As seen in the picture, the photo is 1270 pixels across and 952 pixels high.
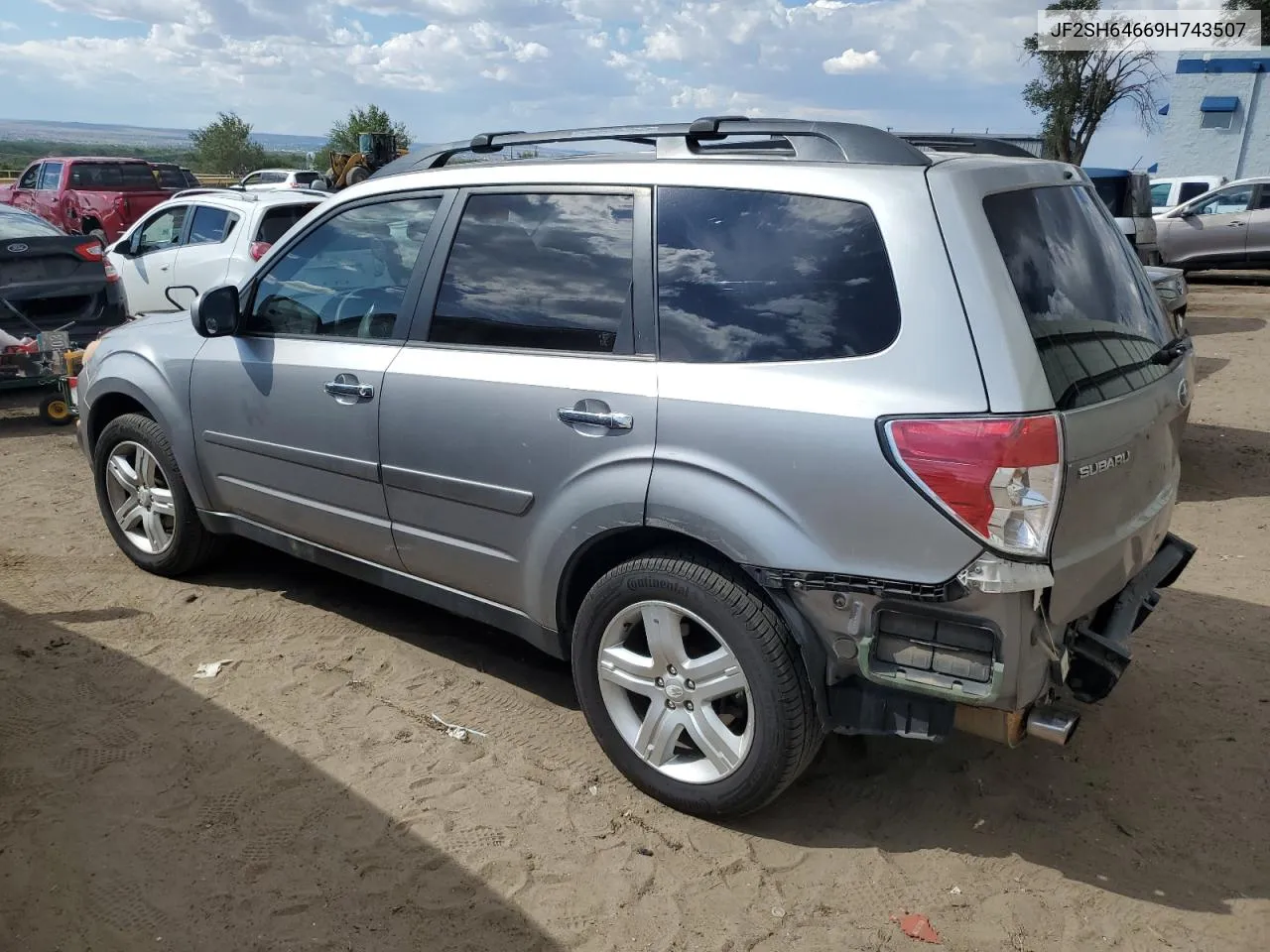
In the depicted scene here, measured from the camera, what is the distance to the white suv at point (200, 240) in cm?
997

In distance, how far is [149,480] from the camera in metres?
4.94

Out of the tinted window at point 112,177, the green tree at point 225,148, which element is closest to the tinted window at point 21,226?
the tinted window at point 112,177

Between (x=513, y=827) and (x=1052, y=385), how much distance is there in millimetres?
2000

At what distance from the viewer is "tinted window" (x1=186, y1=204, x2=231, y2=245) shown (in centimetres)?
1038

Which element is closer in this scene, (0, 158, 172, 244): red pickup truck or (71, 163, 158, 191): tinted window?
(0, 158, 172, 244): red pickup truck

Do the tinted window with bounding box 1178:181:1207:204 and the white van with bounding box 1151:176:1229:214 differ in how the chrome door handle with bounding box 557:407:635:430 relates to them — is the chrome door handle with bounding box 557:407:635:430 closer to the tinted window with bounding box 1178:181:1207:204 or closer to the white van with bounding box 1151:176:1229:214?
the white van with bounding box 1151:176:1229:214

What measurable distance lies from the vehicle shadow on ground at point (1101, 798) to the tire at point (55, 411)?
24.1 feet

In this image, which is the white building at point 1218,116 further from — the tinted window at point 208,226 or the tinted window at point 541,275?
the tinted window at point 541,275

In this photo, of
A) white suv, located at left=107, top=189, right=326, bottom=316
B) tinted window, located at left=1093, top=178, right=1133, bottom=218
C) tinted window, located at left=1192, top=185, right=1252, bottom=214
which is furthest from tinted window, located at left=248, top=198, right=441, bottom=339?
tinted window, located at left=1192, top=185, right=1252, bottom=214

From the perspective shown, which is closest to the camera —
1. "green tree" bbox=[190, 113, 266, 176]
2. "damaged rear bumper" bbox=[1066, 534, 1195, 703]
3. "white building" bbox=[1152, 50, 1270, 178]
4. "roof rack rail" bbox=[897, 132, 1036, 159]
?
"damaged rear bumper" bbox=[1066, 534, 1195, 703]

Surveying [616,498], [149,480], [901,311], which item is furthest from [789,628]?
[149,480]

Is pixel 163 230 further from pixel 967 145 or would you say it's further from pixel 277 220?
pixel 967 145

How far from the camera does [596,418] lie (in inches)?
124

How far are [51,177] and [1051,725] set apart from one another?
21280 millimetres
